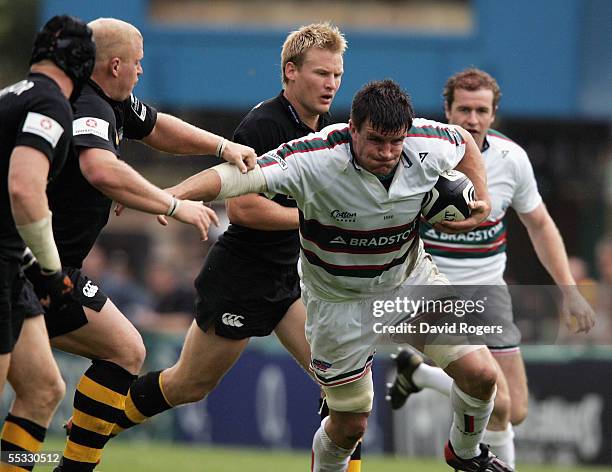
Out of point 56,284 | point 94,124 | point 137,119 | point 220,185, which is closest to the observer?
point 56,284

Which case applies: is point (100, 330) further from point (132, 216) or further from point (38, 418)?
point (132, 216)

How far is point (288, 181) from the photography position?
6.30 meters

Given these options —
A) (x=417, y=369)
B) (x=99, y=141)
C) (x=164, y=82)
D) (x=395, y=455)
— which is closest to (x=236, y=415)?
(x=395, y=455)

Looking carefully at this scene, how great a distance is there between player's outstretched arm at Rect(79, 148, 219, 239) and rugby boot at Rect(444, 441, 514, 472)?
230 cm

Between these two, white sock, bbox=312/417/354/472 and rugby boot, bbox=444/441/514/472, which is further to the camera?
rugby boot, bbox=444/441/514/472

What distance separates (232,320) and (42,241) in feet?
6.80

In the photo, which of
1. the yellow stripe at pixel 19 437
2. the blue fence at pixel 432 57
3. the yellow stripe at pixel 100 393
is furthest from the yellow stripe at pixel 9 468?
the blue fence at pixel 432 57

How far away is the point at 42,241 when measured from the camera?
Result: 5648mm

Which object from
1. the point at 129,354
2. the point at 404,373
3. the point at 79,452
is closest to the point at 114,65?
the point at 129,354

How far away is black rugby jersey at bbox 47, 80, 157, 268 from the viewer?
641 centimetres

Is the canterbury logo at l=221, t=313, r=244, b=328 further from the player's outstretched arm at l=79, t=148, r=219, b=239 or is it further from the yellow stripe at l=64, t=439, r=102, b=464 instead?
the player's outstretched arm at l=79, t=148, r=219, b=239

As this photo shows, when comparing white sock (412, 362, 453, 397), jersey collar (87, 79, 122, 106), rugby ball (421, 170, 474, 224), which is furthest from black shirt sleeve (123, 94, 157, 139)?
white sock (412, 362, 453, 397)

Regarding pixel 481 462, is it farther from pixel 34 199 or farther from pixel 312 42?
pixel 34 199

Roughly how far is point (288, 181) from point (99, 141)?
0.98 m
